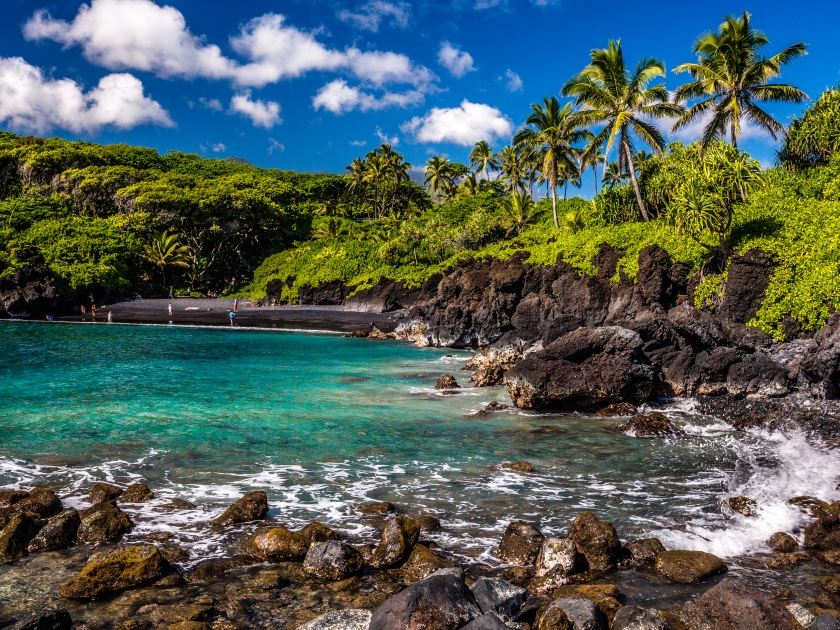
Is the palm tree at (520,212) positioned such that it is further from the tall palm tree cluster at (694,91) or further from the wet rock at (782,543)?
the wet rock at (782,543)

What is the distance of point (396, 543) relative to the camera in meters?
8.79

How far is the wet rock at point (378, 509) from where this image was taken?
1084cm

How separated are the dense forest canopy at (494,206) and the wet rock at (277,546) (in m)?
24.2

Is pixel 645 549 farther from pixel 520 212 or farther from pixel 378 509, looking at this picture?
pixel 520 212

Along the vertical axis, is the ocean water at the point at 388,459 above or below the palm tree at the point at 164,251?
below

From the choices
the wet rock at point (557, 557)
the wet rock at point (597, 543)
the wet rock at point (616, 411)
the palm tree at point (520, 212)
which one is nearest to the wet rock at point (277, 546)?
the wet rock at point (557, 557)

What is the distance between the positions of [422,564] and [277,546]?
2.31 metres

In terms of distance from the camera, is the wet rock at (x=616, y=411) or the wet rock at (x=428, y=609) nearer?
the wet rock at (x=428, y=609)

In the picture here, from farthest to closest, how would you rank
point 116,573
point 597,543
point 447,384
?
point 447,384
point 597,543
point 116,573

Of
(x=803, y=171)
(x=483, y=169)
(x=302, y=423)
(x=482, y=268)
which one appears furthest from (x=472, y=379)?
(x=483, y=169)

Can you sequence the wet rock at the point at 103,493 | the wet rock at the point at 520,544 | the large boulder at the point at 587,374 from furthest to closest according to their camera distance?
1. the large boulder at the point at 587,374
2. the wet rock at the point at 103,493
3. the wet rock at the point at 520,544

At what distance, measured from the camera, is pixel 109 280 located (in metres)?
65.9

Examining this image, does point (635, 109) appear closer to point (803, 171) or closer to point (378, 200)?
point (803, 171)

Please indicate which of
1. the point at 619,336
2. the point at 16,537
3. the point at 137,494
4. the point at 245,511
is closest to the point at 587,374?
the point at 619,336
